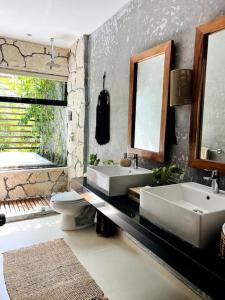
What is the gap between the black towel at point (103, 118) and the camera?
121 inches

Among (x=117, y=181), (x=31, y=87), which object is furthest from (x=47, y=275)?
(x=31, y=87)

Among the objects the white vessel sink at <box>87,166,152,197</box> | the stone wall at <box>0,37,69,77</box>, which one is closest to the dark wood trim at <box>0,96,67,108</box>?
the stone wall at <box>0,37,69,77</box>

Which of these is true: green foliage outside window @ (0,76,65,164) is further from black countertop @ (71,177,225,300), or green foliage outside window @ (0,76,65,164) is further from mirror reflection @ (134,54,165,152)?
black countertop @ (71,177,225,300)

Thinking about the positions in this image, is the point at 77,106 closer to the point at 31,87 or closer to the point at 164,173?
the point at 31,87

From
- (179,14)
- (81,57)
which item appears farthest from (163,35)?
(81,57)

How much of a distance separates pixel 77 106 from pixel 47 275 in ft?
8.46

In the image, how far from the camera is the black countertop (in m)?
0.97

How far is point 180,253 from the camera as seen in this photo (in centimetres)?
110

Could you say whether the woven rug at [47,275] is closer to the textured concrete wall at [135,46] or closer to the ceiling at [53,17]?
the textured concrete wall at [135,46]

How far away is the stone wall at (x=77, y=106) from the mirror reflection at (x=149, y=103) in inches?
56.9

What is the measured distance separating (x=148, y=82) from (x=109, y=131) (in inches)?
38.0

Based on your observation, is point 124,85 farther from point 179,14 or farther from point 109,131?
point 179,14

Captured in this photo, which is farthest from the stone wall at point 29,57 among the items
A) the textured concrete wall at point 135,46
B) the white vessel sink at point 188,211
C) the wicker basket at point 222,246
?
the wicker basket at point 222,246

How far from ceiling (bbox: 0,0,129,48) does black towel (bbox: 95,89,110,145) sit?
925 mm
